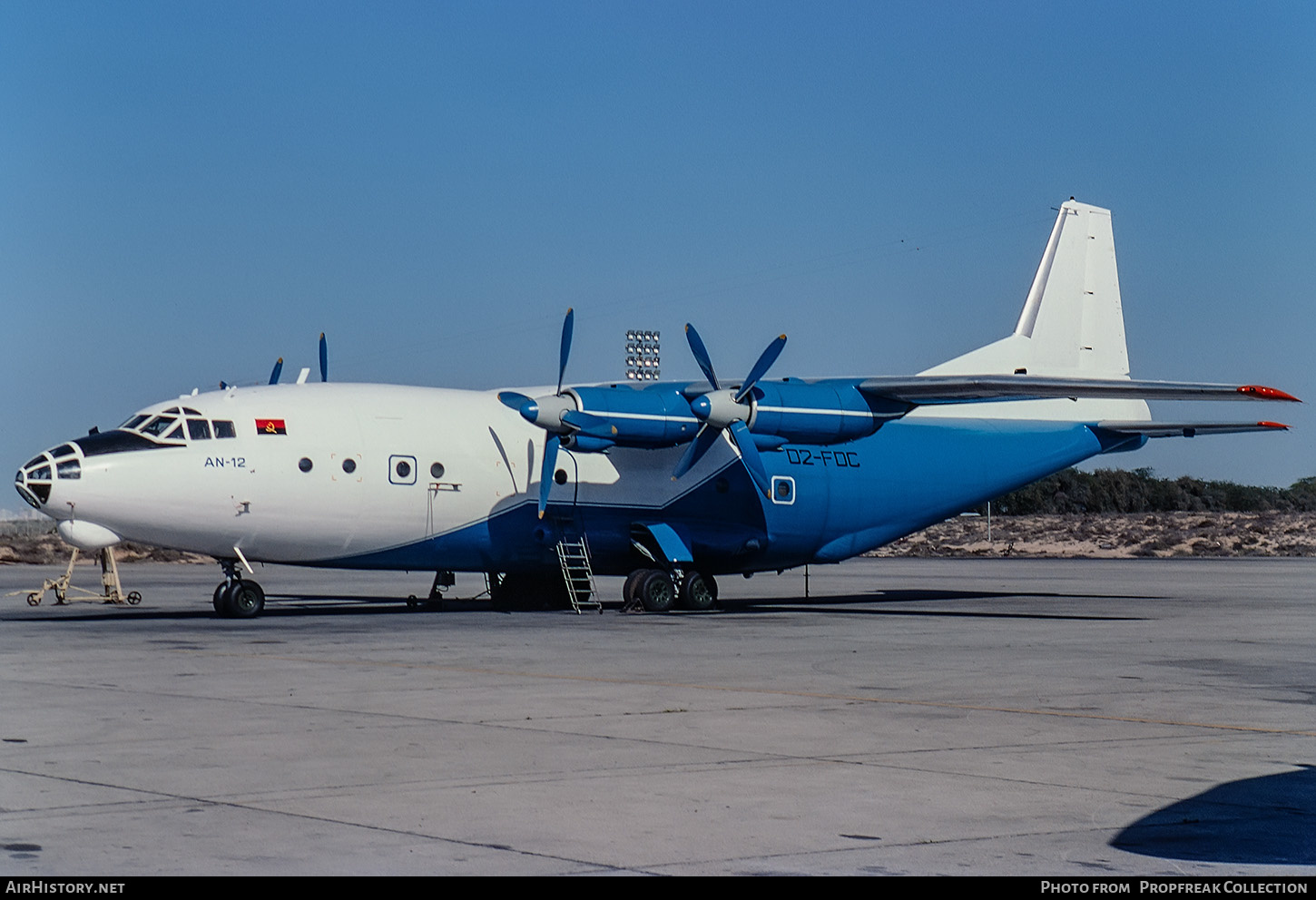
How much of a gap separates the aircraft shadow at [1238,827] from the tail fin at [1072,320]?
2565 cm

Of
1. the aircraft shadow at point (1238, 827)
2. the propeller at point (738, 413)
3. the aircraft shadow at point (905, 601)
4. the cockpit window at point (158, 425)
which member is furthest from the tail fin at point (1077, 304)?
the aircraft shadow at point (1238, 827)

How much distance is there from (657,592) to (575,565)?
1741 millimetres

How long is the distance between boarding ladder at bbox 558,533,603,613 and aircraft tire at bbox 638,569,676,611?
0.94 m

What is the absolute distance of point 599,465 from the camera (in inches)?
1164

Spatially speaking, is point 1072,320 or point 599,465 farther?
point 1072,320

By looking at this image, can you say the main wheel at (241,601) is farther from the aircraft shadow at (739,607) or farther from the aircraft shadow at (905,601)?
the aircraft shadow at (905,601)

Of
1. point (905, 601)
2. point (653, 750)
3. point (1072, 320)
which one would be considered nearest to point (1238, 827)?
point (653, 750)

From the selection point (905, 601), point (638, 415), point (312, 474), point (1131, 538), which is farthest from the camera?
point (1131, 538)

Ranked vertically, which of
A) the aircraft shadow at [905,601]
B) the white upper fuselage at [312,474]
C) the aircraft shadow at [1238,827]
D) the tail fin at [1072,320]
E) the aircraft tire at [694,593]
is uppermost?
the tail fin at [1072,320]

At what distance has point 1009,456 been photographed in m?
34.1

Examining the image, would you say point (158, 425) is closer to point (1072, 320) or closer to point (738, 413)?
point (738, 413)

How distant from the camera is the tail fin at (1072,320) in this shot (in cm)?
3528

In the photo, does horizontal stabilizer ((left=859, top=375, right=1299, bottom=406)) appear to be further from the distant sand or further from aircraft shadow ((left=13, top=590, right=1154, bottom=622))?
the distant sand

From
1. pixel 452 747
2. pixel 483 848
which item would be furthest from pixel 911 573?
pixel 483 848
